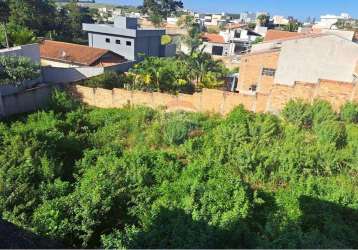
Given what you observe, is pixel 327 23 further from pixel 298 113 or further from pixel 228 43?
pixel 298 113

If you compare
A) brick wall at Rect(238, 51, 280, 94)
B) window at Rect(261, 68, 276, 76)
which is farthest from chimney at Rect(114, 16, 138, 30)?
window at Rect(261, 68, 276, 76)

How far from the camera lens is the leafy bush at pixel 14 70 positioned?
16.1 metres

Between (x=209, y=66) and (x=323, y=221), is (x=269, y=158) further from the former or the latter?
(x=209, y=66)

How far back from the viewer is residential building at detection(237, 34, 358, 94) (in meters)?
16.6

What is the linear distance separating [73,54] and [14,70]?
755 centimetres

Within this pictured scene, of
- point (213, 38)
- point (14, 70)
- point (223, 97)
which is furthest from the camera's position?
point (213, 38)

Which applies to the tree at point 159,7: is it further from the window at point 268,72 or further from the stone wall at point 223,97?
the stone wall at point 223,97

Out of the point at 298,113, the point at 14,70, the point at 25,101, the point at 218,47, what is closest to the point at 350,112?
the point at 298,113

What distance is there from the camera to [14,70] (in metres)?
16.0

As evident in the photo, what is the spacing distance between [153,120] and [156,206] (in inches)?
282

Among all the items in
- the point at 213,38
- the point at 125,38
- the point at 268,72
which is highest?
the point at 125,38

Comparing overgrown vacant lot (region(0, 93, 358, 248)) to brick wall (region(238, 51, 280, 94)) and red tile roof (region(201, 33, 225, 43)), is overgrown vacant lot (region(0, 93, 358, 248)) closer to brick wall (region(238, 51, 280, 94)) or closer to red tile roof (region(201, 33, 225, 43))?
brick wall (region(238, 51, 280, 94))

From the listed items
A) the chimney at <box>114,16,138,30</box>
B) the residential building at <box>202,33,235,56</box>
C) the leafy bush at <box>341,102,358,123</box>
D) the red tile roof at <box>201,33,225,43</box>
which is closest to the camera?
the leafy bush at <box>341,102,358,123</box>

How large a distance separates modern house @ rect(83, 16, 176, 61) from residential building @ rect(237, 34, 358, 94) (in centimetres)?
961
